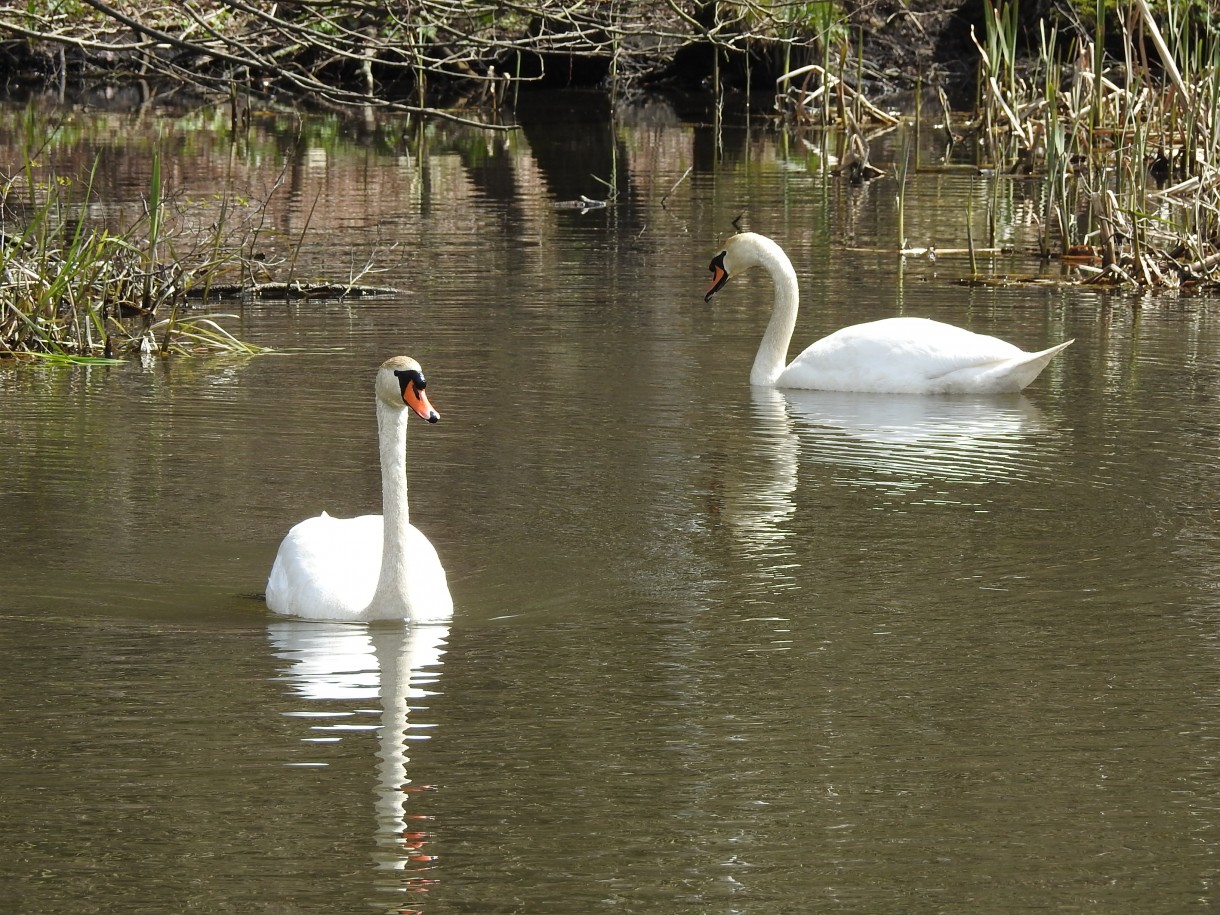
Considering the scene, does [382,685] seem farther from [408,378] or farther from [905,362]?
[905,362]

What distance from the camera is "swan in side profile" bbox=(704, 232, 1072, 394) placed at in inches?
442

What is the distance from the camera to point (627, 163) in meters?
25.1

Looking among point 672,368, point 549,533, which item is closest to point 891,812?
point 549,533

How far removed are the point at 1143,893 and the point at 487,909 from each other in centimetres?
143

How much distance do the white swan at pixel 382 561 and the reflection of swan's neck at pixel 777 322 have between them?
4900mm

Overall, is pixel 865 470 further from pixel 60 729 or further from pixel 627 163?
pixel 627 163

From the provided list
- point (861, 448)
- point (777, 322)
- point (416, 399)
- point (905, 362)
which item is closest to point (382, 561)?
point (416, 399)

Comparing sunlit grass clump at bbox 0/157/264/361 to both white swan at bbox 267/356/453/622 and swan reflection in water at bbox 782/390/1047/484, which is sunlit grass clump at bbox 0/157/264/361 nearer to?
swan reflection in water at bbox 782/390/1047/484

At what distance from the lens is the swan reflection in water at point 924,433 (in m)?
9.37

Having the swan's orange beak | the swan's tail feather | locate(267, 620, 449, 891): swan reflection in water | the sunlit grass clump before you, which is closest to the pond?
locate(267, 620, 449, 891): swan reflection in water

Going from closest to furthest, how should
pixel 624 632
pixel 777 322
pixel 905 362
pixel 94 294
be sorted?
pixel 624 632
pixel 905 362
pixel 777 322
pixel 94 294

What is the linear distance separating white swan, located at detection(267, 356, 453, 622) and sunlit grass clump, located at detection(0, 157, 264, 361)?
15.3 feet

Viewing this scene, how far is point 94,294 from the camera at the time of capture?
1274 centimetres

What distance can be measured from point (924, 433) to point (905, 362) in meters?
1.09
